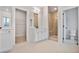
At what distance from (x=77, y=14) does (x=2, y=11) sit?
136 cm

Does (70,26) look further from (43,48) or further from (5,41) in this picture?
(5,41)

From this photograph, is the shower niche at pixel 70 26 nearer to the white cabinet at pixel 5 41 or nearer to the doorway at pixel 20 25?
the doorway at pixel 20 25

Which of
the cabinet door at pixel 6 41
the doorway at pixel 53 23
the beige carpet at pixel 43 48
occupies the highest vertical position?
the doorway at pixel 53 23

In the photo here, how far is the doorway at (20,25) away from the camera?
2014 millimetres

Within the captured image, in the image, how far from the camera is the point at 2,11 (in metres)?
1.97

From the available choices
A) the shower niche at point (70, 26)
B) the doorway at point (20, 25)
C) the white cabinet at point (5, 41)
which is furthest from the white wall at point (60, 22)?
the white cabinet at point (5, 41)

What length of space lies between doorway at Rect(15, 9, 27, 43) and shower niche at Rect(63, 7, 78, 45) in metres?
0.74

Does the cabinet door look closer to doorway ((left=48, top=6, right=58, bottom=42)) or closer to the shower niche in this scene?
doorway ((left=48, top=6, right=58, bottom=42))

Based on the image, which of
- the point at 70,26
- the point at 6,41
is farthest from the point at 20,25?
the point at 70,26

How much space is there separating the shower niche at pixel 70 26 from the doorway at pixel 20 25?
0.74 m

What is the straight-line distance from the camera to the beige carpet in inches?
78.7

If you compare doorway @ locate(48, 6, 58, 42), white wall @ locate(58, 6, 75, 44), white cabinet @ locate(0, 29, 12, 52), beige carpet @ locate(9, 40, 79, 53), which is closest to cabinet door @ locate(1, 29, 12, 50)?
white cabinet @ locate(0, 29, 12, 52)

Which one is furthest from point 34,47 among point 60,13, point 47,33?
point 60,13

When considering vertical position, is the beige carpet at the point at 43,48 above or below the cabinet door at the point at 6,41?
below
